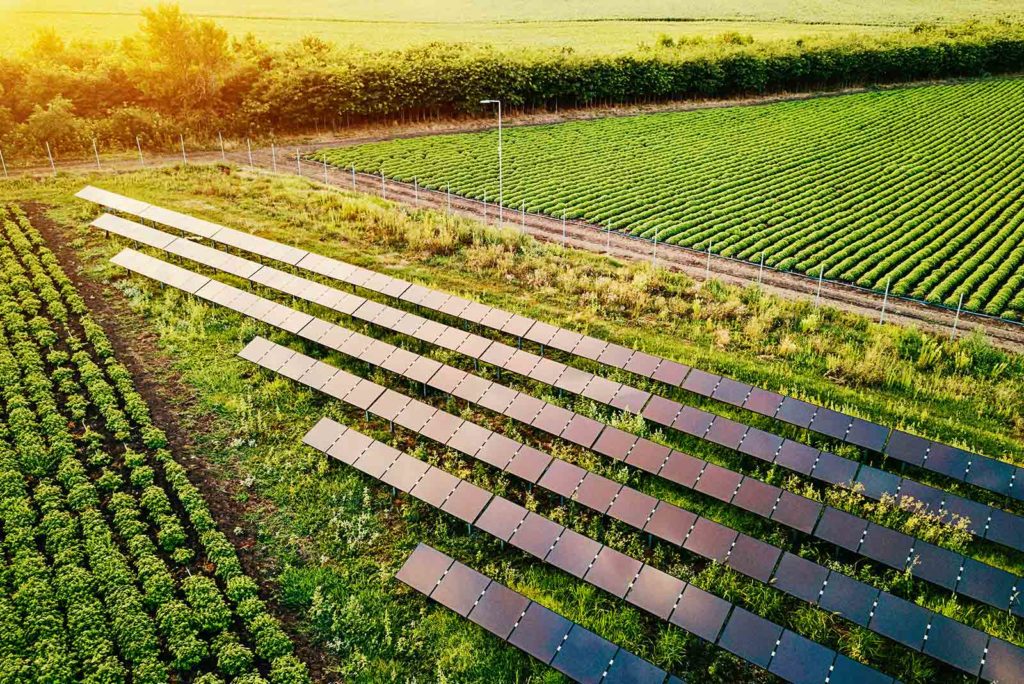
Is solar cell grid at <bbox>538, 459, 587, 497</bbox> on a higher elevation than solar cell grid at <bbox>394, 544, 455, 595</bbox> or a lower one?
higher

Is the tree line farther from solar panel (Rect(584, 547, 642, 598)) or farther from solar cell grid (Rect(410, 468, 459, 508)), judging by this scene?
solar panel (Rect(584, 547, 642, 598))

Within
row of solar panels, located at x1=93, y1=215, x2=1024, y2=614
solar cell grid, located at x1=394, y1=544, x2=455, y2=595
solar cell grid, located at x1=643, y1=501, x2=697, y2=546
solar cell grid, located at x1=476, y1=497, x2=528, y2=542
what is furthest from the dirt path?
solar cell grid, located at x1=394, y1=544, x2=455, y2=595

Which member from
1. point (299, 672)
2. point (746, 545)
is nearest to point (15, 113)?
point (299, 672)

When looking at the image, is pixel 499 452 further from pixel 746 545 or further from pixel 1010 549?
pixel 1010 549

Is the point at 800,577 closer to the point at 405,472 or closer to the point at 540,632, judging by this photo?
the point at 540,632

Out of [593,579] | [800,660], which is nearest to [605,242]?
[593,579]
